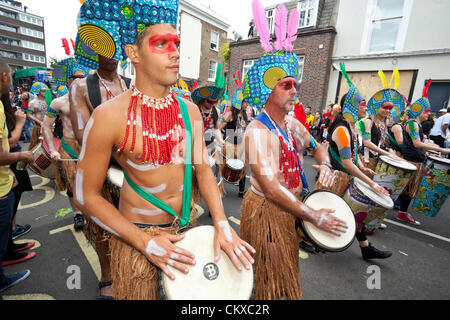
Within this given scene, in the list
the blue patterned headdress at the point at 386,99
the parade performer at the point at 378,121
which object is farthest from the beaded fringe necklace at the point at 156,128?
the blue patterned headdress at the point at 386,99

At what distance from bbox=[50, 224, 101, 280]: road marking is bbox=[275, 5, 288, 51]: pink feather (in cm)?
309

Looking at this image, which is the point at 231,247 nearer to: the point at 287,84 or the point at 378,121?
the point at 287,84

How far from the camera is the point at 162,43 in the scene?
1.15 metres

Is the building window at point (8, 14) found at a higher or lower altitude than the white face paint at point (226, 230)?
higher

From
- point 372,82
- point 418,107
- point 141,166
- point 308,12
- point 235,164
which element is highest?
point 308,12

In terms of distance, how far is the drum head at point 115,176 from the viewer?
5.24 feet

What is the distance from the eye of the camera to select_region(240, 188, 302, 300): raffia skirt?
1.67 meters

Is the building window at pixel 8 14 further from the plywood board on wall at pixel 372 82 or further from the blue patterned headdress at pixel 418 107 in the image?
the blue patterned headdress at pixel 418 107

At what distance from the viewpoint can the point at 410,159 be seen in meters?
4.48

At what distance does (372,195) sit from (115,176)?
2.75 meters

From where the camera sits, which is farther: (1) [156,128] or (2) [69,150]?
(2) [69,150]

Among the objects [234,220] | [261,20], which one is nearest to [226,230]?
[261,20]

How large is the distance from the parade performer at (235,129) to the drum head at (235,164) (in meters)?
0.16

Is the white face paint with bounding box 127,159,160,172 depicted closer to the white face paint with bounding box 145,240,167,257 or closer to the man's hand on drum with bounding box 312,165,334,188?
the white face paint with bounding box 145,240,167,257
